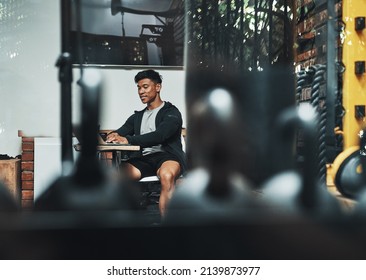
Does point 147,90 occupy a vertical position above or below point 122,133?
above

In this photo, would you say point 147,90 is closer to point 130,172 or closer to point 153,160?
point 153,160

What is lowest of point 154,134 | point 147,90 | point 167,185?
point 167,185

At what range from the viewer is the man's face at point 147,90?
6.52ft

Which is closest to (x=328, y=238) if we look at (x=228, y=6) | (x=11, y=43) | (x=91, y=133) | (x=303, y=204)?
(x=303, y=204)

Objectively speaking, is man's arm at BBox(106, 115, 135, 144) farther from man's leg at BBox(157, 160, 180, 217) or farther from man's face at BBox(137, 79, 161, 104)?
man's leg at BBox(157, 160, 180, 217)

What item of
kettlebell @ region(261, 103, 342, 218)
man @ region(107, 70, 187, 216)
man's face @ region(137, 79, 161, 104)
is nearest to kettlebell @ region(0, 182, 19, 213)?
kettlebell @ region(261, 103, 342, 218)

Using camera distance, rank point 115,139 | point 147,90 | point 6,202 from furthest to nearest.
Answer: point 147,90 → point 115,139 → point 6,202

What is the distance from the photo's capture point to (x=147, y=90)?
6.73ft

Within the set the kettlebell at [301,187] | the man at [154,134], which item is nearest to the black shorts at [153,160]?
the man at [154,134]

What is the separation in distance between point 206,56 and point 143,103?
46.4 inches

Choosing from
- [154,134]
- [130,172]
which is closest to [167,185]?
[130,172]

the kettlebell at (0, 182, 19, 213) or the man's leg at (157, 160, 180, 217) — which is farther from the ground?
the kettlebell at (0, 182, 19, 213)

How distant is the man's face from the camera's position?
1.99 meters

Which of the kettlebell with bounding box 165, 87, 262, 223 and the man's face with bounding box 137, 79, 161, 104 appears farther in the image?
the man's face with bounding box 137, 79, 161, 104
